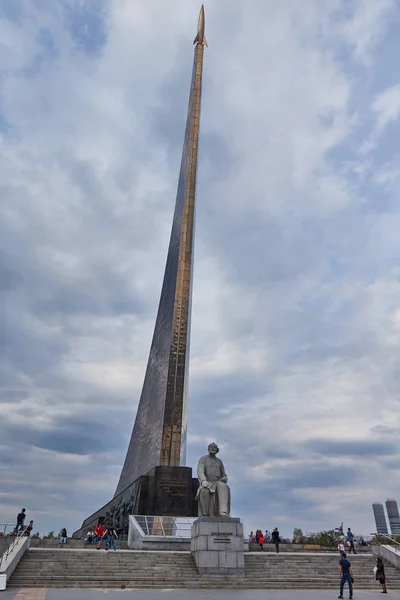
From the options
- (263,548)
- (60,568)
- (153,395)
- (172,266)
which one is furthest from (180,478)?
(172,266)

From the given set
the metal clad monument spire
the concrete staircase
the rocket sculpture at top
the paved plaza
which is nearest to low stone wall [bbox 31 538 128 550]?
the concrete staircase

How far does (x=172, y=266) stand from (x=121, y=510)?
36.9 feet

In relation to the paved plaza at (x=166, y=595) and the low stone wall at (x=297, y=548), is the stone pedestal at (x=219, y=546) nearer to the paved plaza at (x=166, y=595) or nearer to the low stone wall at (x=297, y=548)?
the paved plaza at (x=166, y=595)

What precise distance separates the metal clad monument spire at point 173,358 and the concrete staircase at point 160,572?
7.61 metres

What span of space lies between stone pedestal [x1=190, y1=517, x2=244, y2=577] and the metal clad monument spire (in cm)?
776

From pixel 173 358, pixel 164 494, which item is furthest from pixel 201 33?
pixel 164 494

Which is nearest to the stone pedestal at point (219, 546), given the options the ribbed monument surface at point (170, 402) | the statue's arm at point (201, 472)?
the statue's arm at point (201, 472)

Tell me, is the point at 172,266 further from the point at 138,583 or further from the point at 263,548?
the point at 138,583

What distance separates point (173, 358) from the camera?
20.9m

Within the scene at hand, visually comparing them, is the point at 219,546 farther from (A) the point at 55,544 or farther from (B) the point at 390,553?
(B) the point at 390,553

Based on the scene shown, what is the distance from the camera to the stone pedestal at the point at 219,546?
1064 centimetres

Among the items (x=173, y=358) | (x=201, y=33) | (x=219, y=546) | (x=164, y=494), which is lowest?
(x=219, y=546)

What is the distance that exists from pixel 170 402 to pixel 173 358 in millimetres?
1926

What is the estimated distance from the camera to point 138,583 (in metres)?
9.62
